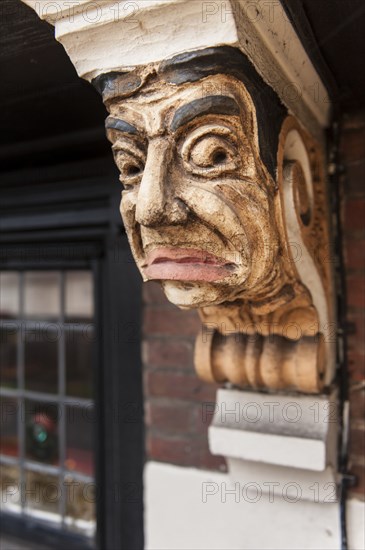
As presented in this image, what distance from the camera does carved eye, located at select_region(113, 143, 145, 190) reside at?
2.49 feet

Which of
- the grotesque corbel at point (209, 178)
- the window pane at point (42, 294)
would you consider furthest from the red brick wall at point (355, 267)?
the window pane at point (42, 294)

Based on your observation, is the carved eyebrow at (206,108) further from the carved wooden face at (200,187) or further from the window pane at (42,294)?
the window pane at (42,294)

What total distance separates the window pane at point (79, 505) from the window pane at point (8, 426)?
35 cm

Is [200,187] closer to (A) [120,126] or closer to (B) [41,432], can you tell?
(A) [120,126]

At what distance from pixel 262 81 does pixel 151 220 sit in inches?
11.6

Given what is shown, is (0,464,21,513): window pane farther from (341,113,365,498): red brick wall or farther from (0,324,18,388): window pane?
(341,113,365,498): red brick wall

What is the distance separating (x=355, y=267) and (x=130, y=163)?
557 mm

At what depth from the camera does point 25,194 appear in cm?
148

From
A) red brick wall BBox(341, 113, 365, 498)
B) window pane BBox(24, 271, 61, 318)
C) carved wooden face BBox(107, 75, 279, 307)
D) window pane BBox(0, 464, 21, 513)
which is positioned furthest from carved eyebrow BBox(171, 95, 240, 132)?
window pane BBox(0, 464, 21, 513)

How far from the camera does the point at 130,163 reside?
78 cm

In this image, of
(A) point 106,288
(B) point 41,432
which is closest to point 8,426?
(B) point 41,432

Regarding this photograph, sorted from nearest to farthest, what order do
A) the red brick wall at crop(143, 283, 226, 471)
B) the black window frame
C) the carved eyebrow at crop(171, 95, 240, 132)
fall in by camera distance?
the carved eyebrow at crop(171, 95, 240, 132) → the red brick wall at crop(143, 283, 226, 471) → the black window frame

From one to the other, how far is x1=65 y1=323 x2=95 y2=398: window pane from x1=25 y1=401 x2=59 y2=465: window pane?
174 mm

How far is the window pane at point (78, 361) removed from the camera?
1745 millimetres
